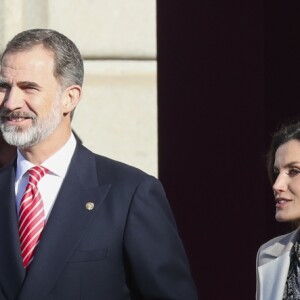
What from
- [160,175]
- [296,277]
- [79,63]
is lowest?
[296,277]

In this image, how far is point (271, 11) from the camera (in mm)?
6016

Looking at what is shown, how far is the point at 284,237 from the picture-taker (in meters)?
5.00

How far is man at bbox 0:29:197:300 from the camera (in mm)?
4277

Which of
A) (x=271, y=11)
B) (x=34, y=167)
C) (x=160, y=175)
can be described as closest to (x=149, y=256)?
(x=34, y=167)

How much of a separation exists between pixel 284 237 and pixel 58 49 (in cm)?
124

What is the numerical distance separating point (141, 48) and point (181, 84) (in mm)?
283

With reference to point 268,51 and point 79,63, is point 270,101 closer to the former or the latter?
point 268,51

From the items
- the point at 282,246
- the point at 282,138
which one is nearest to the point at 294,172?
the point at 282,138

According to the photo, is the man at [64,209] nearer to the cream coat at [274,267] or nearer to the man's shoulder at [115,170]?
the man's shoulder at [115,170]

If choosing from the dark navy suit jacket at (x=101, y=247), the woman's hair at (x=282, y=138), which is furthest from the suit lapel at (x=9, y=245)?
the woman's hair at (x=282, y=138)

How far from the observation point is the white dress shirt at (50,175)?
441cm

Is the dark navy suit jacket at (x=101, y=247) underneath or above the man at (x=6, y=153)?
underneath

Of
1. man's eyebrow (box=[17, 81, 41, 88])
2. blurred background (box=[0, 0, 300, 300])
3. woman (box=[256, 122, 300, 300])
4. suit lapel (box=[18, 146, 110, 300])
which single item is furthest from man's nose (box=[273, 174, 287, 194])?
blurred background (box=[0, 0, 300, 300])

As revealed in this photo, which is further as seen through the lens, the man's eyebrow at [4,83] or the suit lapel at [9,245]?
the man's eyebrow at [4,83]
